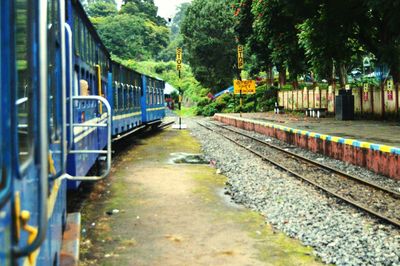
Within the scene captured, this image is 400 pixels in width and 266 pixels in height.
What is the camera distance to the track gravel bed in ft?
18.4

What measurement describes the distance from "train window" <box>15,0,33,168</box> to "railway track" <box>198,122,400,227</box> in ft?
A: 18.3

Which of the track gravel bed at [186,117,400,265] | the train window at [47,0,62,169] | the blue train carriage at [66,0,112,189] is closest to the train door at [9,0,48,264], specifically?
the train window at [47,0,62,169]

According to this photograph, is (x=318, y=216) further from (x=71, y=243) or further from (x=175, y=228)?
(x=71, y=243)

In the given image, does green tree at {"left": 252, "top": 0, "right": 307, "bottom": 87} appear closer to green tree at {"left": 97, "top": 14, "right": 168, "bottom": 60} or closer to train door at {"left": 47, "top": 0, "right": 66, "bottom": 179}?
train door at {"left": 47, "top": 0, "right": 66, "bottom": 179}

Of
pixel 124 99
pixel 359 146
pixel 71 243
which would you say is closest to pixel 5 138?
pixel 71 243

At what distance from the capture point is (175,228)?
274 inches

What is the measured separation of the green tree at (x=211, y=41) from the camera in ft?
158

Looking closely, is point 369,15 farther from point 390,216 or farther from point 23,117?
point 23,117

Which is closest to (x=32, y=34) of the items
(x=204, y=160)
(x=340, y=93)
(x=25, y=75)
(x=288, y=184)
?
(x=25, y=75)

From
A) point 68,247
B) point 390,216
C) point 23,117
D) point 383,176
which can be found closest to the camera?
point 23,117

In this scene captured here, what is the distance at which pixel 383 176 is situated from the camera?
1062 cm

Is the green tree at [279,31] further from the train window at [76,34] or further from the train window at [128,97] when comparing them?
the train window at [76,34]

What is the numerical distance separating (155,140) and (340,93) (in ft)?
27.3

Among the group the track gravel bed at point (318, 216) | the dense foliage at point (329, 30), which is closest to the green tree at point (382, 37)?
the dense foliage at point (329, 30)
